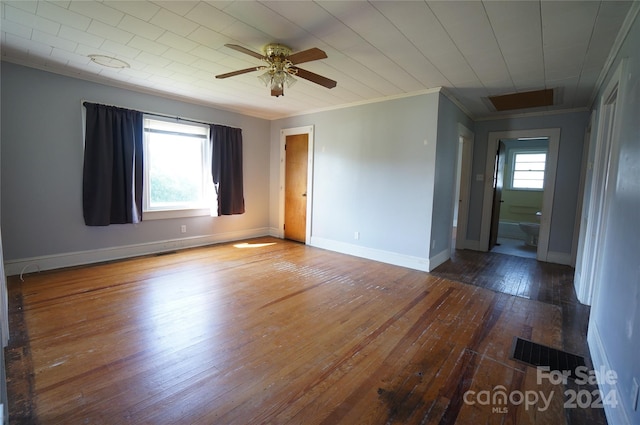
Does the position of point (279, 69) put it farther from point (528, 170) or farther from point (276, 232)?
point (528, 170)

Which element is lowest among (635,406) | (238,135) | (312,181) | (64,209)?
(635,406)

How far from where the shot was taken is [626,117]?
1.96m

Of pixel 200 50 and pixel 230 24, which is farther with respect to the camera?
pixel 200 50

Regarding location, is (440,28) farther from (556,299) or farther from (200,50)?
(556,299)

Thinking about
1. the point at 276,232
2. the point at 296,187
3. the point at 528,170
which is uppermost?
the point at 528,170

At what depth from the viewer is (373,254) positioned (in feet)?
15.1

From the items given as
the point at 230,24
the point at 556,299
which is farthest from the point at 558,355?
the point at 230,24

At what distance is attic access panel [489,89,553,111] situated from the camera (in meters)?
3.88

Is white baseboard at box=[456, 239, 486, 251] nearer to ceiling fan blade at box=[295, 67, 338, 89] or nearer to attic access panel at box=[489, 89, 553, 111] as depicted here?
attic access panel at box=[489, 89, 553, 111]

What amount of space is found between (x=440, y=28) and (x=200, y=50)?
88.2 inches

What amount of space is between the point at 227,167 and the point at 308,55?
11.2 feet

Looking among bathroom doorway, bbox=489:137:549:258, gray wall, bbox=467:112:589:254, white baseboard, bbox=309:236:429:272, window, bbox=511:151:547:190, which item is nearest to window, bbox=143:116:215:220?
white baseboard, bbox=309:236:429:272

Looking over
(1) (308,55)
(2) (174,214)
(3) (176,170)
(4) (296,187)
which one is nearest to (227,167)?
(3) (176,170)

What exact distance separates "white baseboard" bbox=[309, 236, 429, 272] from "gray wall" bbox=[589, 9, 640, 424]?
198 cm
